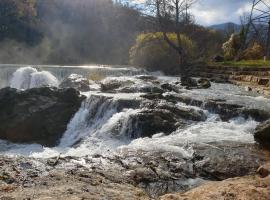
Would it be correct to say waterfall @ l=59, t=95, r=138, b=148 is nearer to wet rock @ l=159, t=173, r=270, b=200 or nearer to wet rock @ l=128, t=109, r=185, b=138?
wet rock @ l=128, t=109, r=185, b=138

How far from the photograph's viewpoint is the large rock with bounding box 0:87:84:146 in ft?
42.5

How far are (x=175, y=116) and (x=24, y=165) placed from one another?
587 centimetres

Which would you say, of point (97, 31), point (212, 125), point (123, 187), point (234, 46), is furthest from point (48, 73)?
point (97, 31)

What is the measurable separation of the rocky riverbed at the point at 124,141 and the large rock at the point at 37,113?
0.03 metres

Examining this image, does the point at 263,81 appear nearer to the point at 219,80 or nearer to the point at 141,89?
the point at 219,80

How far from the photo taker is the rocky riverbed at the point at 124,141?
5.54 metres

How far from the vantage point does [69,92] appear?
46.9ft

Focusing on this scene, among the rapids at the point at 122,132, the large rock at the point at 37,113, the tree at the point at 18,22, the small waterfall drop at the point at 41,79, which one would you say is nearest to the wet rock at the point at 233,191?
the rapids at the point at 122,132

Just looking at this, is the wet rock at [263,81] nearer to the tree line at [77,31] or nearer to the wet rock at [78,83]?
the wet rock at [78,83]

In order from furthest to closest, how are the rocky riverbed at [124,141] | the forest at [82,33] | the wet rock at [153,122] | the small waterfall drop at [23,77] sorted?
the forest at [82,33] → the small waterfall drop at [23,77] → the wet rock at [153,122] → the rocky riverbed at [124,141]

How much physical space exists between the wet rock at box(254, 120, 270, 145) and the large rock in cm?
632

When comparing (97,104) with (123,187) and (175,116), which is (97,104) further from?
(123,187)

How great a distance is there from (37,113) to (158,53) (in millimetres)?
16252

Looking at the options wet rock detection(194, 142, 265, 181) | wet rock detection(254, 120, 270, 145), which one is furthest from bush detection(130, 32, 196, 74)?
wet rock detection(194, 142, 265, 181)
